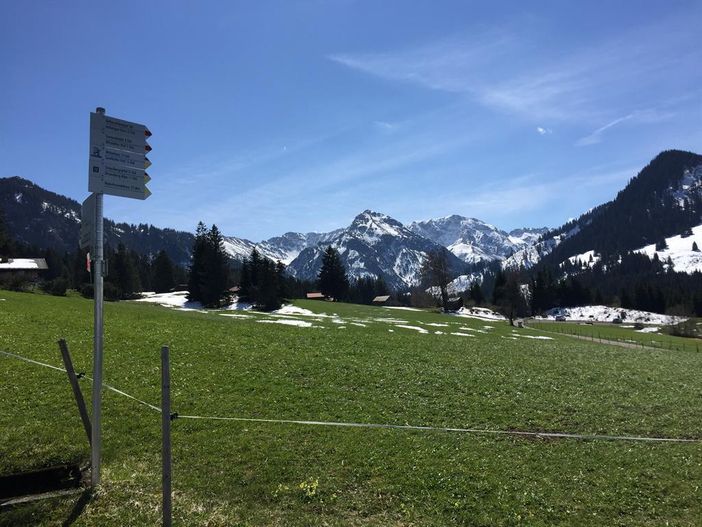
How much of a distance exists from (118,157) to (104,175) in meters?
0.49

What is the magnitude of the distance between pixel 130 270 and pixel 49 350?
94373 mm

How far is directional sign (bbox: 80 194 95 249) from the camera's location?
30.3ft

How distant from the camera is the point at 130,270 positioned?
107 meters

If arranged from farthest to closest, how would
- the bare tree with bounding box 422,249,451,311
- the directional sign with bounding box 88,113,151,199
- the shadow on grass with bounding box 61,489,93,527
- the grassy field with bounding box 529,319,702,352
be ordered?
the bare tree with bounding box 422,249,451,311 < the grassy field with bounding box 529,319,702,352 < the directional sign with bounding box 88,113,151,199 < the shadow on grass with bounding box 61,489,93,527

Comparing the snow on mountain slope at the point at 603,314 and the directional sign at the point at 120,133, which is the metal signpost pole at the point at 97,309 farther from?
the snow on mountain slope at the point at 603,314

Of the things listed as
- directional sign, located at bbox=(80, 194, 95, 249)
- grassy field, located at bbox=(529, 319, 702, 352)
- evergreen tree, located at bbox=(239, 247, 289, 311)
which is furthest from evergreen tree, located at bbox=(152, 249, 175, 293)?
directional sign, located at bbox=(80, 194, 95, 249)

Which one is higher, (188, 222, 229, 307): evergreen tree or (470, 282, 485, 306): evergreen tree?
(188, 222, 229, 307): evergreen tree

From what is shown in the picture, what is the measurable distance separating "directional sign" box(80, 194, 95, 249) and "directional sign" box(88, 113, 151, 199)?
454 millimetres

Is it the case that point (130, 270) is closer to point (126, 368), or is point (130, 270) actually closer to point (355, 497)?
point (126, 368)

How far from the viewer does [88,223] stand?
30.9ft

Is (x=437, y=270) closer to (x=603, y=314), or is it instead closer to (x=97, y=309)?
(x=97, y=309)

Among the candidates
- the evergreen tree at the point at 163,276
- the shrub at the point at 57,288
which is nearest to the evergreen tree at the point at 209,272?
the shrub at the point at 57,288

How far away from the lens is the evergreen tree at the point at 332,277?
115750mm

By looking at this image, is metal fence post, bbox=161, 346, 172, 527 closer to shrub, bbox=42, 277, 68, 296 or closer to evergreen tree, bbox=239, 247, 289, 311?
evergreen tree, bbox=239, 247, 289, 311
